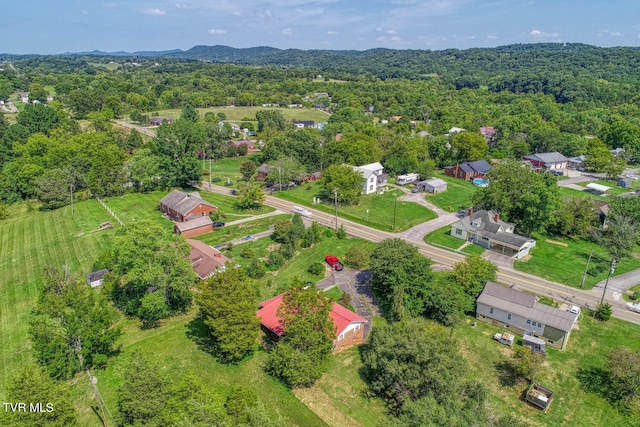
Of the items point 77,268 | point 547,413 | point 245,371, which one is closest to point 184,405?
point 245,371

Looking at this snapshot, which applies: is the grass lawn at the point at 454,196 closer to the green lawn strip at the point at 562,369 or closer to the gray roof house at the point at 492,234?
the gray roof house at the point at 492,234

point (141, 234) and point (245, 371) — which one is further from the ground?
point (141, 234)

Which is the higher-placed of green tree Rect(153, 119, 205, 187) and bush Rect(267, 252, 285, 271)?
green tree Rect(153, 119, 205, 187)

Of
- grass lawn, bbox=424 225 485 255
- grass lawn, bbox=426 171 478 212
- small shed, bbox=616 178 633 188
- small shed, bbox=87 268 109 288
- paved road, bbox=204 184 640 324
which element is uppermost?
small shed, bbox=616 178 633 188

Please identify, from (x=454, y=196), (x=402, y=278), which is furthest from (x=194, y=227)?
(x=454, y=196)

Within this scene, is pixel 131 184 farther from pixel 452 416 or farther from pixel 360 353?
pixel 452 416

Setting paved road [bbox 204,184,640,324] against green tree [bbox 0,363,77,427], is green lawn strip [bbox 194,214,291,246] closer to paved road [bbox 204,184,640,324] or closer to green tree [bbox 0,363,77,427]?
paved road [bbox 204,184,640,324]

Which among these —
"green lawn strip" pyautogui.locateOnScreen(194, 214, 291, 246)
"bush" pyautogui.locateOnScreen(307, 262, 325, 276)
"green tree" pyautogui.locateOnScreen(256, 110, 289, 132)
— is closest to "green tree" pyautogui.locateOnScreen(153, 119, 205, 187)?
"green lawn strip" pyautogui.locateOnScreen(194, 214, 291, 246)

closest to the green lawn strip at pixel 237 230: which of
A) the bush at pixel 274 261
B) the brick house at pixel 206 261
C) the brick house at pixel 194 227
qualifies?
the brick house at pixel 194 227
